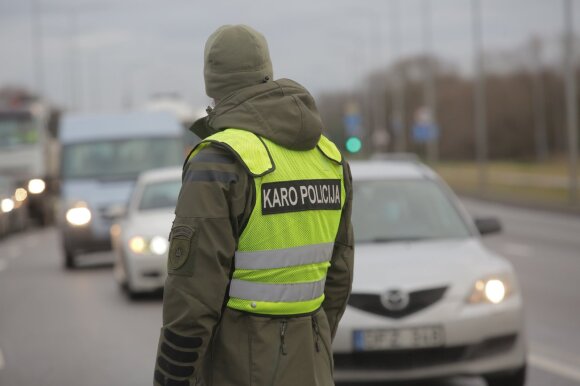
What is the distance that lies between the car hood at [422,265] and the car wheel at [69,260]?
12.1 metres

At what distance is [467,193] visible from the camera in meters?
51.4

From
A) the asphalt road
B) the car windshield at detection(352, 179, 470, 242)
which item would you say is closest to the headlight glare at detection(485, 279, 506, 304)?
the asphalt road

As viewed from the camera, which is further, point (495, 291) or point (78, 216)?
point (78, 216)

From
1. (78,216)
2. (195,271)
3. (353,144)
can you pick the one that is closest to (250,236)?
(195,271)

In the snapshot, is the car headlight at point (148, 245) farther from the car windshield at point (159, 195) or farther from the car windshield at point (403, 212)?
the car windshield at point (403, 212)

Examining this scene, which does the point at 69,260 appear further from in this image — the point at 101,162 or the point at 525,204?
the point at 525,204

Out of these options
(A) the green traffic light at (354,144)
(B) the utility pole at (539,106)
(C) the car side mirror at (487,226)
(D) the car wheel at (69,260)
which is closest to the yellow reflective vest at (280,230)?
(C) the car side mirror at (487,226)

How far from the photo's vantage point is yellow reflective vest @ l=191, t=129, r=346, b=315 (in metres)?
3.57

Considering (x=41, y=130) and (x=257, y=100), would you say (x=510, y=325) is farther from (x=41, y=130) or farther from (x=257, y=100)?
(x=41, y=130)

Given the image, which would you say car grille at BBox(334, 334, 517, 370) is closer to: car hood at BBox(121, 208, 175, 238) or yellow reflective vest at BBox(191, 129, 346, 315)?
yellow reflective vest at BBox(191, 129, 346, 315)

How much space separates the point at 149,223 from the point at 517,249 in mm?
8784

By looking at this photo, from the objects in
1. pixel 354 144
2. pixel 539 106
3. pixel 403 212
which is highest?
pixel 354 144

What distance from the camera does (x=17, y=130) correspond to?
125ft

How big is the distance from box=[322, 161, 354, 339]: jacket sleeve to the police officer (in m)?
0.11
